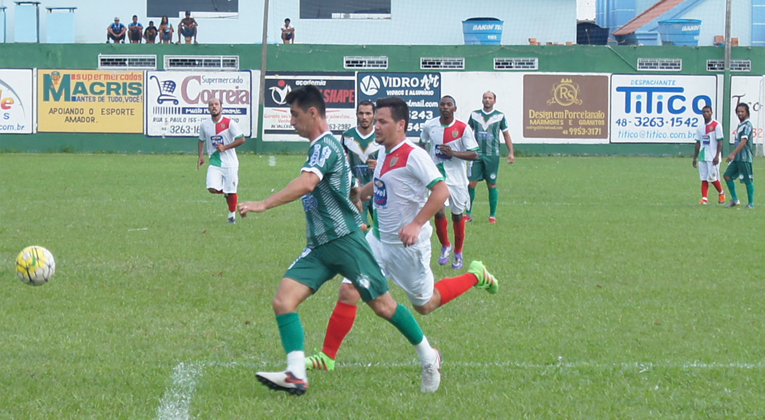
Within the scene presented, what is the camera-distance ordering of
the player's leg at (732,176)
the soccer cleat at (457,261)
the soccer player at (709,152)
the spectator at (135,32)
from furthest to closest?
the spectator at (135,32), the soccer player at (709,152), the player's leg at (732,176), the soccer cleat at (457,261)

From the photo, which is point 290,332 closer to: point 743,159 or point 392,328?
point 392,328

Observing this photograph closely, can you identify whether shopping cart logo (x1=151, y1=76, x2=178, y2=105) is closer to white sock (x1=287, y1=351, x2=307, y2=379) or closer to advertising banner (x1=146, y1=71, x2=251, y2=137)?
advertising banner (x1=146, y1=71, x2=251, y2=137)

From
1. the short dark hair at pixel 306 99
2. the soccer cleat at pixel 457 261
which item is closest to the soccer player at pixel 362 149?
the soccer cleat at pixel 457 261

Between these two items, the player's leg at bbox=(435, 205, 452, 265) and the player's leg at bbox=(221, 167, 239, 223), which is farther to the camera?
the player's leg at bbox=(221, 167, 239, 223)

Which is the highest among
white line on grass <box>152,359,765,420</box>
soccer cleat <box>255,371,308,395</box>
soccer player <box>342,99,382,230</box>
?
soccer player <box>342,99,382,230</box>

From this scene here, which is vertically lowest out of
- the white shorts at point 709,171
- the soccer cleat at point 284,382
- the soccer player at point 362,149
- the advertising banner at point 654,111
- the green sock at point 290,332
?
the soccer cleat at point 284,382

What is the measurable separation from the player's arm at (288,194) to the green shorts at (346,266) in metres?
0.45

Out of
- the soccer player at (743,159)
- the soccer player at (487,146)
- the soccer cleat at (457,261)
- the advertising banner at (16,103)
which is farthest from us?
the advertising banner at (16,103)

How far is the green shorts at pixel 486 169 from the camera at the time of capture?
15047 mm

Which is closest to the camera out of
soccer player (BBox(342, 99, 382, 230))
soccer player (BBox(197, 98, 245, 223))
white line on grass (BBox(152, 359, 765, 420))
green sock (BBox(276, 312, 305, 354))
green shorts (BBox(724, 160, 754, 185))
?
green sock (BBox(276, 312, 305, 354))

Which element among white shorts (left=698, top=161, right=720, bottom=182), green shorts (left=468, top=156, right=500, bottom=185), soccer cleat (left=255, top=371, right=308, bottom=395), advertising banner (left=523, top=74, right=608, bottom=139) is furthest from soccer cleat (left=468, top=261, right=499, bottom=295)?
advertising banner (left=523, top=74, right=608, bottom=139)

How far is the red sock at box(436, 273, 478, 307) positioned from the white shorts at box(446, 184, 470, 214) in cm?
394

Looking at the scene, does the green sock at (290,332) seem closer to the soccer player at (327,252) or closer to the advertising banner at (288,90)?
the soccer player at (327,252)

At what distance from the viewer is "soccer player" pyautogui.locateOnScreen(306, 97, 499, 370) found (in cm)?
597
